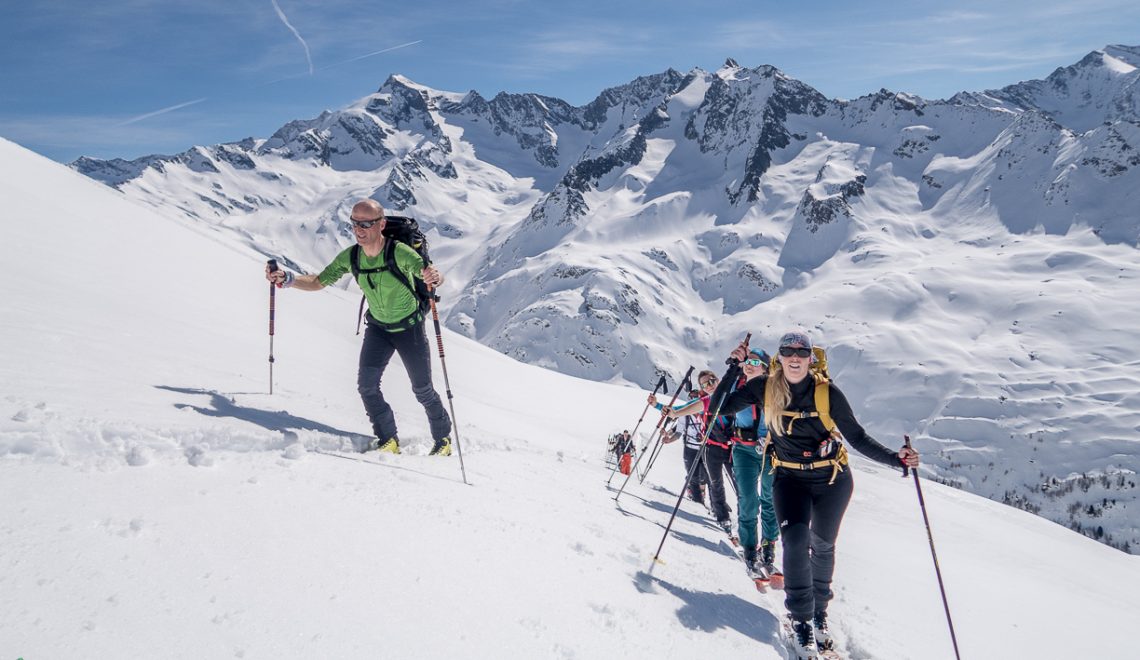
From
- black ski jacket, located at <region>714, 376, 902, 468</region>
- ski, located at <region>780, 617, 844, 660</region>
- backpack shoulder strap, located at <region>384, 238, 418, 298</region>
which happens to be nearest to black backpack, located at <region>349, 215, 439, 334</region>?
backpack shoulder strap, located at <region>384, 238, 418, 298</region>

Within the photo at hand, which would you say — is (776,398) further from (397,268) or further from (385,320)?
(385,320)

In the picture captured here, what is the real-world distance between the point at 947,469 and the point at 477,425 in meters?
153

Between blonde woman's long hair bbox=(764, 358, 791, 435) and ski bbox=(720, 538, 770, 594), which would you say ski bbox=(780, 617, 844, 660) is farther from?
blonde woman's long hair bbox=(764, 358, 791, 435)

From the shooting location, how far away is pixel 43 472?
3.74m

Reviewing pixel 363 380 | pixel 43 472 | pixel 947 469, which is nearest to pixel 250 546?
pixel 43 472

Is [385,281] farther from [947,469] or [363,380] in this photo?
[947,469]

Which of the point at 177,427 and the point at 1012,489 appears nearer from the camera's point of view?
the point at 177,427

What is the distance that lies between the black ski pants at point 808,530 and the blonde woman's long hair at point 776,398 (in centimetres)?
44

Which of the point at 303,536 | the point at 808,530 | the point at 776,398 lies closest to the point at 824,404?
the point at 776,398

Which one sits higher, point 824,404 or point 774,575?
point 824,404

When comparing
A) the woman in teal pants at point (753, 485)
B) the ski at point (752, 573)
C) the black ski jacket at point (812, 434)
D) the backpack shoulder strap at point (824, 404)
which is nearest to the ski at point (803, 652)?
the ski at point (752, 573)

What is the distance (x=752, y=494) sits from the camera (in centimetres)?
783

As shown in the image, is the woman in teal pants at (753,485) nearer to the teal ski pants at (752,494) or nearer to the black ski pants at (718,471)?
the teal ski pants at (752,494)

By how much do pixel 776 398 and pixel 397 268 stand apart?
4443 millimetres
